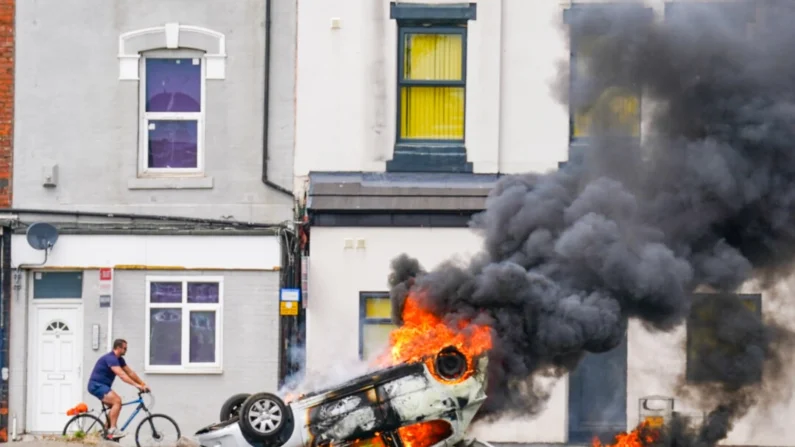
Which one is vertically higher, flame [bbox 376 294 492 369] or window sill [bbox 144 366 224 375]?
flame [bbox 376 294 492 369]

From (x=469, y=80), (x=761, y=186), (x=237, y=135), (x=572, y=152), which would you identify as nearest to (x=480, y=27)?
(x=469, y=80)

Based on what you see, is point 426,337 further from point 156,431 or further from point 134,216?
point 134,216

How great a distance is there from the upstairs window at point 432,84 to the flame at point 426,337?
283 inches

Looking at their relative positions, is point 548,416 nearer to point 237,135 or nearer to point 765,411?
point 765,411

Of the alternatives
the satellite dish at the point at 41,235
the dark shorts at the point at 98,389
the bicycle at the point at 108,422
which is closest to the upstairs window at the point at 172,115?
the satellite dish at the point at 41,235

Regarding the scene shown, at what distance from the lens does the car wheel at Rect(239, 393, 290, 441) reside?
15.4 metres

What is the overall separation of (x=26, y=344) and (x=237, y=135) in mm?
4182

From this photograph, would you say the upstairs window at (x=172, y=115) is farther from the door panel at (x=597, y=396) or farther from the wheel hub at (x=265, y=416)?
the wheel hub at (x=265, y=416)

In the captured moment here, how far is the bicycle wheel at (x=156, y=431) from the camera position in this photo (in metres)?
21.7

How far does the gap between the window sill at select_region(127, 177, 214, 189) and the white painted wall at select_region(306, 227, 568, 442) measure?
1.72m

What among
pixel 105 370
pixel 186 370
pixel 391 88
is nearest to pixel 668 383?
pixel 391 88

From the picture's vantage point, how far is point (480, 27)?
2333 cm

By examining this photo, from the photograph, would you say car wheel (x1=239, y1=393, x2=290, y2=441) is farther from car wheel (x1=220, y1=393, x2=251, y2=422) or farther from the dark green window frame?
the dark green window frame

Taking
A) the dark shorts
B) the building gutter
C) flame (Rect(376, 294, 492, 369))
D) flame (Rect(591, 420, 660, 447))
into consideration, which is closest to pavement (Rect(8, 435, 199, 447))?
the dark shorts
